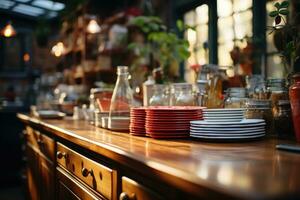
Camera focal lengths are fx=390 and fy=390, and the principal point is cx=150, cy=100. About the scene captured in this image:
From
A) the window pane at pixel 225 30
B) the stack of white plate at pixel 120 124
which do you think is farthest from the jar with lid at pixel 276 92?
the window pane at pixel 225 30

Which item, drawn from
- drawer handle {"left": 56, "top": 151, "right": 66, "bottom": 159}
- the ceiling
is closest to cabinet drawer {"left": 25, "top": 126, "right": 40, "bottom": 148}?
drawer handle {"left": 56, "top": 151, "right": 66, "bottom": 159}

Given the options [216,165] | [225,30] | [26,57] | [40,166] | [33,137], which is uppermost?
[26,57]

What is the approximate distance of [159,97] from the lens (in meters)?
1.82

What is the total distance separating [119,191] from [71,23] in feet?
15.9

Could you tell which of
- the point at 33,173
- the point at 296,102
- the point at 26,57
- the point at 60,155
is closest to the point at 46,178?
the point at 60,155

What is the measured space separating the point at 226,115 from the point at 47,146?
4.10 feet

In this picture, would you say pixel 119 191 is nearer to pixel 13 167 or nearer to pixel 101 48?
pixel 101 48

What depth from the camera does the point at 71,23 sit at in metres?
5.61

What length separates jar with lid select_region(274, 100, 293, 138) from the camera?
132 cm

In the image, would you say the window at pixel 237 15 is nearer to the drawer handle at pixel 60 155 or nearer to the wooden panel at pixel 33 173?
the drawer handle at pixel 60 155

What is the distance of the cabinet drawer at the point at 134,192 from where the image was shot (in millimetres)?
882

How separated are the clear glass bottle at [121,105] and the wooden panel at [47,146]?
0.47 m

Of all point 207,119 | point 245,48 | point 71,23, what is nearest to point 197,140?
point 207,119

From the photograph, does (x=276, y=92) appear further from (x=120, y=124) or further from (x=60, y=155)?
(x=60, y=155)
